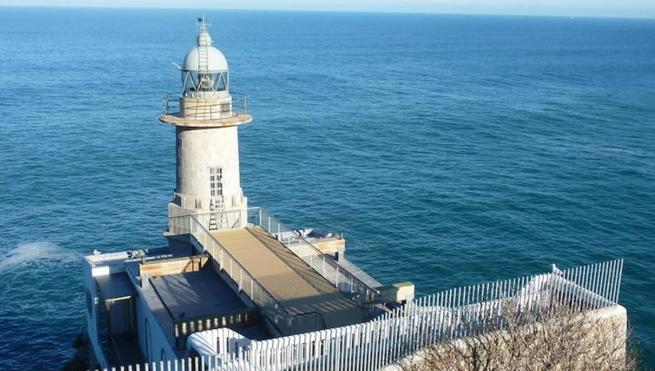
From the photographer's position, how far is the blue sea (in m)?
40.5

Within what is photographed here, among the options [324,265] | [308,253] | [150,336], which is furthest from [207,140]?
[150,336]

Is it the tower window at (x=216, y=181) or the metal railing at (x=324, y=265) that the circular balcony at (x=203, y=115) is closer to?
the tower window at (x=216, y=181)

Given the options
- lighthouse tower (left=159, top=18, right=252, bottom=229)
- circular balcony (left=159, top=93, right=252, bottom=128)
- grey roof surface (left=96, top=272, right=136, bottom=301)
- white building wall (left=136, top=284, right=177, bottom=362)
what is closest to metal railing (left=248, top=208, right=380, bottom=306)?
lighthouse tower (left=159, top=18, right=252, bottom=229)

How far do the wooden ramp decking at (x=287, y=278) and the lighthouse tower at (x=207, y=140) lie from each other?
5.61 feet

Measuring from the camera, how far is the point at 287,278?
2241 cm

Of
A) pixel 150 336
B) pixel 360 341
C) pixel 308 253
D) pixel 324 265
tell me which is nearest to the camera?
pixel 360 341

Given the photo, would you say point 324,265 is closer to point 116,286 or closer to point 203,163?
point 203,163

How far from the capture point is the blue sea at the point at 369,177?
40.5m

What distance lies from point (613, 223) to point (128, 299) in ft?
113

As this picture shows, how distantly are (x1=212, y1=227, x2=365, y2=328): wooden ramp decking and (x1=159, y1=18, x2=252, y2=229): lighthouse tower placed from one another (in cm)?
171

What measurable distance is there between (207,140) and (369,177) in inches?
1257

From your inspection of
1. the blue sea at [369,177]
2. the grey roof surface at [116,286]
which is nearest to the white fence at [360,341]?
the grey roof surface at [116,286]

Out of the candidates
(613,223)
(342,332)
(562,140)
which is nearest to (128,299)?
(342,332)

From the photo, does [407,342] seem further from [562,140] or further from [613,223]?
[562,140]
